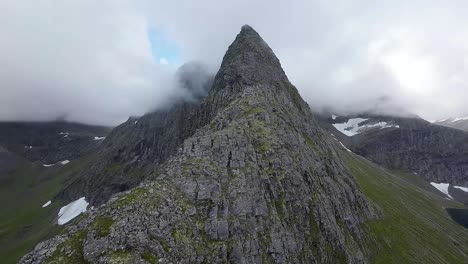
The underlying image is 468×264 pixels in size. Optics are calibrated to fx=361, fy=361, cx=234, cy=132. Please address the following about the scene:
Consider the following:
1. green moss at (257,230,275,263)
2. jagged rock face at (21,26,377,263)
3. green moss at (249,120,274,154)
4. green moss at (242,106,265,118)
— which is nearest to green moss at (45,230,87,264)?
jagged rock face at (21,26,377,263)

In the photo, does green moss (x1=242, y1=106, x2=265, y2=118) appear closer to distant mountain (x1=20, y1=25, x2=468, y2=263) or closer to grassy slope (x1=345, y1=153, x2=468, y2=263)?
distant mountain (x1=20, y1=25, x2=468, y2=263)

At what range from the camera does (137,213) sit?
56.9 m

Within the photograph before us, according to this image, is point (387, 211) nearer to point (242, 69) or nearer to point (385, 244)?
point (385, 244)

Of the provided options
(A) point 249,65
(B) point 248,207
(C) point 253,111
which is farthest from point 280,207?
(A) point 249,65

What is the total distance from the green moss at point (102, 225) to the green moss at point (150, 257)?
6173 millimetres

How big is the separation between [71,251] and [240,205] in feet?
109

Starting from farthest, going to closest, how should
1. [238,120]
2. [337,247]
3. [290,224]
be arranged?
1. [238,120]
2. [337,247]
3. [290,224]

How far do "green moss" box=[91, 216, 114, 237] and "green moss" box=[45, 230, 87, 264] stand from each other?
185 centimetres

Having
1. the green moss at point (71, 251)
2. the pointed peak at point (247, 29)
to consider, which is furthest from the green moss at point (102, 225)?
Answer: the pointed peak at point (247, 29)

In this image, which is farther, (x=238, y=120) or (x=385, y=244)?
(x=385, y=244)

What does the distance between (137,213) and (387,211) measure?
12279cm

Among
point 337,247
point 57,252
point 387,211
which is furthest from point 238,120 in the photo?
point 387,211

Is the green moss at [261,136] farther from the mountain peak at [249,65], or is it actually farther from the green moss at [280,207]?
the mountain peak at [249,65]

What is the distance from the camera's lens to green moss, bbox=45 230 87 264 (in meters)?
47.9
